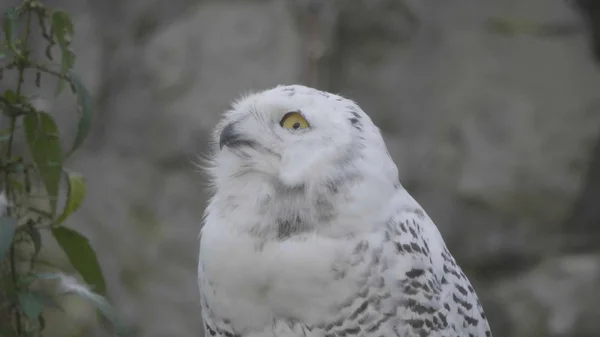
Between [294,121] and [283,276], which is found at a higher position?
[294,121]

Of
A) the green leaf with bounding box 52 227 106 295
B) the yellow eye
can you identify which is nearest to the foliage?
the green leaf with bounding box 52 227 106 295

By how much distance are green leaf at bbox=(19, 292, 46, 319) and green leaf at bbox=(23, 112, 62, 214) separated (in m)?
0.16

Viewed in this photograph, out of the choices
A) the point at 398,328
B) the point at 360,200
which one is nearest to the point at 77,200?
the point at 360,200

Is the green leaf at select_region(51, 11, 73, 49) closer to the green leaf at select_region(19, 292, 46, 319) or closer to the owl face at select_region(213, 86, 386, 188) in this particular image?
the owl face at select_region(213, 86, 386, 188)

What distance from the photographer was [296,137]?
1.58m

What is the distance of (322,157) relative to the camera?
61.3 inches

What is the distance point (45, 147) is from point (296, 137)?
486mm

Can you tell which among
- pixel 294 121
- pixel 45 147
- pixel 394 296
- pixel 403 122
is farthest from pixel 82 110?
pixel 403 122

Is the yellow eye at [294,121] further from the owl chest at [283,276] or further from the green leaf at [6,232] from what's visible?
the green leaf at [6,232]

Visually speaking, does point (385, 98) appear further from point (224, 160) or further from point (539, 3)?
point (224, 160)

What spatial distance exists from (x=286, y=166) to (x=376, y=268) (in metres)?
0.25

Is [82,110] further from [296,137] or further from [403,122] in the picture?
[403,122]

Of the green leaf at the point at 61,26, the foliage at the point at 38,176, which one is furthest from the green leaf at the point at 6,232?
the green leaf at the point at 61,26

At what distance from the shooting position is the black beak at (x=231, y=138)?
1631 millimetres
